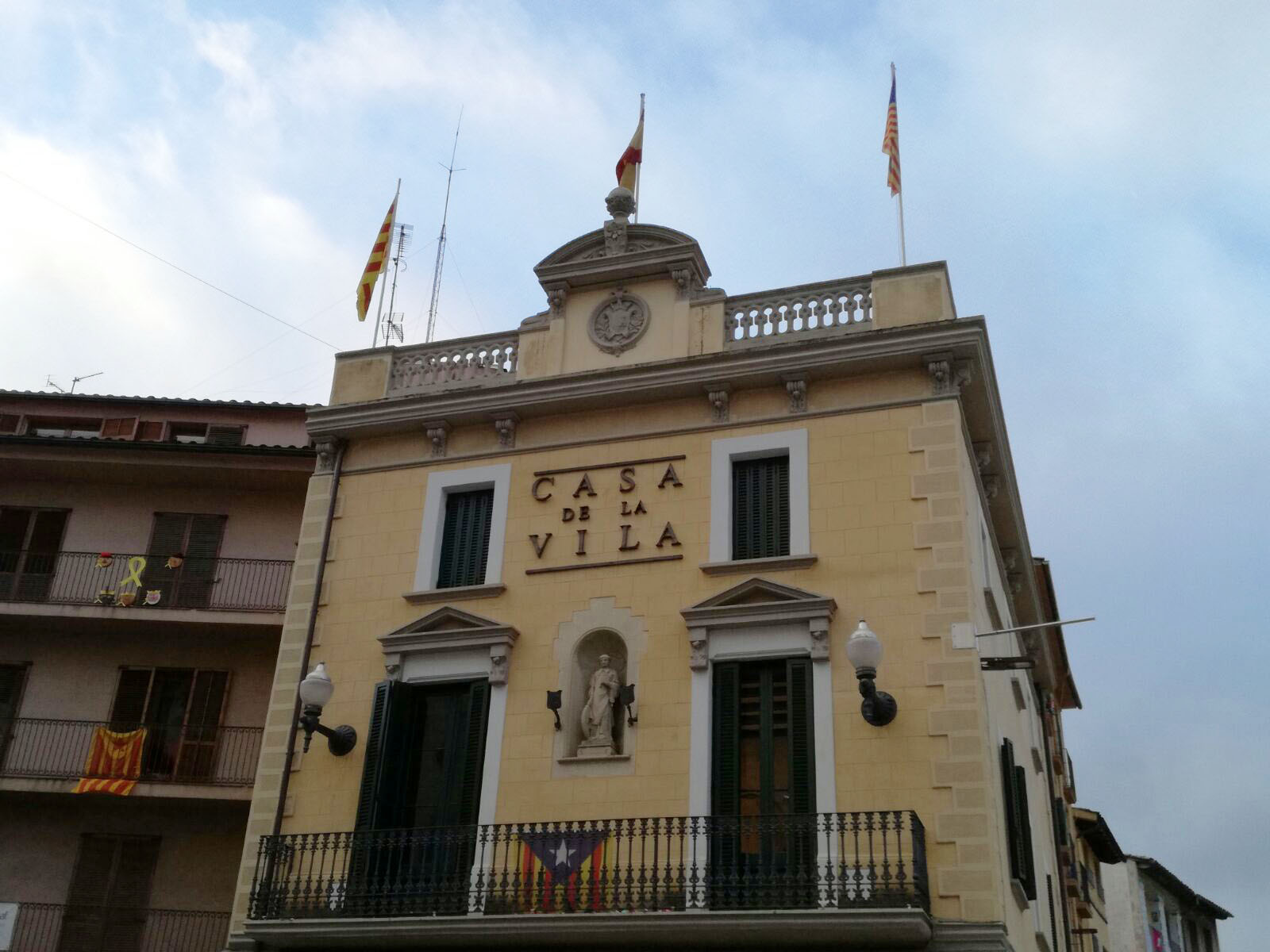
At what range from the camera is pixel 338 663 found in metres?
19.1

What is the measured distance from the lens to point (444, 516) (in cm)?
1986

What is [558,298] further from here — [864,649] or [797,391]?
[864,649]

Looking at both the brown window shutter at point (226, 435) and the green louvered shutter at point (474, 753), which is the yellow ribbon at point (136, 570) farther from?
the green louvered shutter at point (474, 753)

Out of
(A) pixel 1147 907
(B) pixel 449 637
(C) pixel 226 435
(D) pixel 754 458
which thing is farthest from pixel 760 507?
(A) pixel 1147 907

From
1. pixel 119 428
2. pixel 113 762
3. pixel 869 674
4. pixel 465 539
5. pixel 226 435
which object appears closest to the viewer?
pixel 869 674

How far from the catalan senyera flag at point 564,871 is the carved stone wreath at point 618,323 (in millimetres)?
7240

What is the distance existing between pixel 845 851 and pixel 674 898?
205 centimetres

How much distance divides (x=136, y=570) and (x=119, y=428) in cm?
430

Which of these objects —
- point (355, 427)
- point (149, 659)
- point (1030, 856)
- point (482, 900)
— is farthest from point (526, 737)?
point (149, 659)

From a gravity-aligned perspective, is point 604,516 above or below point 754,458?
below

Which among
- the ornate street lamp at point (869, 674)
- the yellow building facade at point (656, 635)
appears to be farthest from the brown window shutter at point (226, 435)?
the ornate street lamp at point (869, 674)

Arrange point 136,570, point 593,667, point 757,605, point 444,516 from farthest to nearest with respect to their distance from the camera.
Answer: point 136,570
point 444,516
point 593,667
point 757,605

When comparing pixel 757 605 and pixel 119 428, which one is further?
pixel 119 428

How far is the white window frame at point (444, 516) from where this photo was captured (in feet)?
62.7
